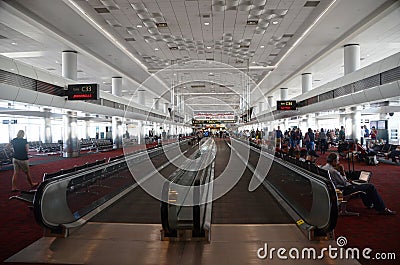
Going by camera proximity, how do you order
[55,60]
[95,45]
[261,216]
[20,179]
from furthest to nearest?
1. [55,60]
2. [95,45]
3. [20,179]
4. [261,216]

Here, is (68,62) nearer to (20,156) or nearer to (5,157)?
(5,157)

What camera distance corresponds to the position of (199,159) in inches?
639

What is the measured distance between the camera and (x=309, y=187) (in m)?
6.98

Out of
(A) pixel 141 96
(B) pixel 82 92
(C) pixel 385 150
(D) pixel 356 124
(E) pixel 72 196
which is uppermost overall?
(A) pixel 141 96

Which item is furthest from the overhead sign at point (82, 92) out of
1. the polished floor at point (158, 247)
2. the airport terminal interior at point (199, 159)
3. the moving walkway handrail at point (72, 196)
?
the polished floor at point (158, 247)

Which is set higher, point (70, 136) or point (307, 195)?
point (70, 136)

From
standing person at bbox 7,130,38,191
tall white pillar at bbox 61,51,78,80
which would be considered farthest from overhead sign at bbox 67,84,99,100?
standing person at bbox 7,130,38,191

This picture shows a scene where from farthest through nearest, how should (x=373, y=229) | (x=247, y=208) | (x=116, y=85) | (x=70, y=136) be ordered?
(x=116, y=85) → (x=70, y=136) → (x=247, y=208) → (x=373, y=229)

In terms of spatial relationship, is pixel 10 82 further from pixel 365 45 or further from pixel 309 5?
pixel 365 45

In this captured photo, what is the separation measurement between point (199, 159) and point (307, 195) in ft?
30.9

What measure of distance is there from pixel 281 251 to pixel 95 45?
53.5 ft


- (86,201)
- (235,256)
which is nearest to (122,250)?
(235,256)

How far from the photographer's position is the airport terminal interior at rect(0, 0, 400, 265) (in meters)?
5.49

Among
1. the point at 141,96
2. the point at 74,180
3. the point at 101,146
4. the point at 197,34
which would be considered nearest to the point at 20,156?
the point at 74,180
